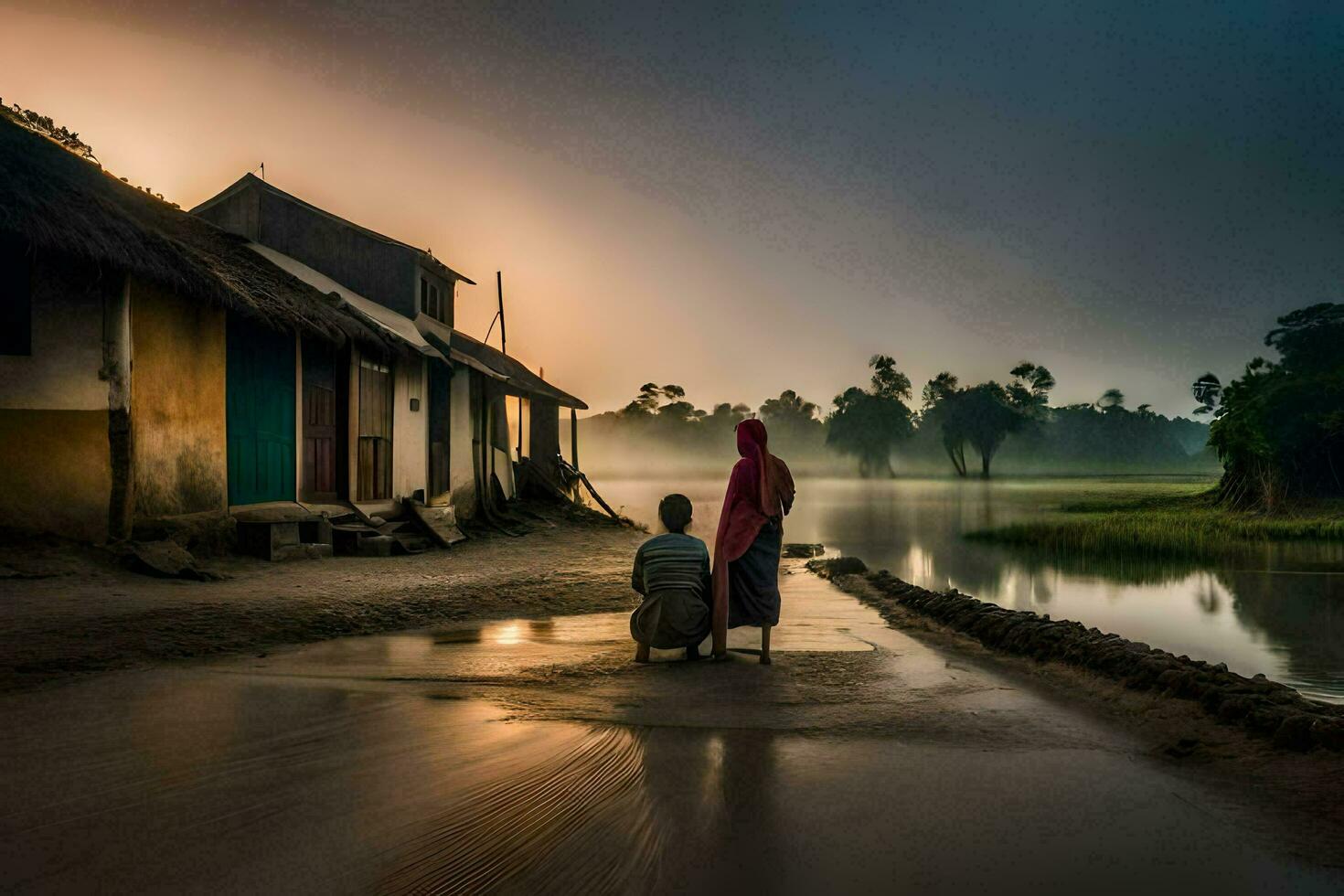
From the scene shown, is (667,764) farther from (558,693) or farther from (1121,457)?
(1121,457)

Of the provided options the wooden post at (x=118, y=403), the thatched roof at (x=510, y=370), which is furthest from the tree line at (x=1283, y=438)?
the wooden post at (x=118, y=403)

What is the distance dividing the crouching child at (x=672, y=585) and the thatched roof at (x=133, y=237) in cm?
811

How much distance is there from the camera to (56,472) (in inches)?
399

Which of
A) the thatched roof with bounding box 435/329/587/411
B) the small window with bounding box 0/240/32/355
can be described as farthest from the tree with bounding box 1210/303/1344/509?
the small window with bounding box 0/240/32/355

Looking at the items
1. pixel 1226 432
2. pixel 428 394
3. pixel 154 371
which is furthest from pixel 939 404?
pixel 154 371

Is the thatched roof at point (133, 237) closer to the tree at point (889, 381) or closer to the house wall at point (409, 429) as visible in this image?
the house wall at point (409, 429)

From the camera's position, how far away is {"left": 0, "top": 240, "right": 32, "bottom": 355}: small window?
10.1 meters

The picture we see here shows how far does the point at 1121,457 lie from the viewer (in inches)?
5394

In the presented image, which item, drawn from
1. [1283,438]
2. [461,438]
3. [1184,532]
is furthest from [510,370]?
[1283,438]

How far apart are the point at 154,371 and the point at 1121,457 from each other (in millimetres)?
149319

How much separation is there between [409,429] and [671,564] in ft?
40.4

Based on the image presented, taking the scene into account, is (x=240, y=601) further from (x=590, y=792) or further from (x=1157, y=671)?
(x=1157, y=671)

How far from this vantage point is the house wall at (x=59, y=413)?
10.0 metres

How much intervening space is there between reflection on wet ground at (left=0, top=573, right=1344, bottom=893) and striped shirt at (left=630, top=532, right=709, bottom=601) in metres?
0.75
